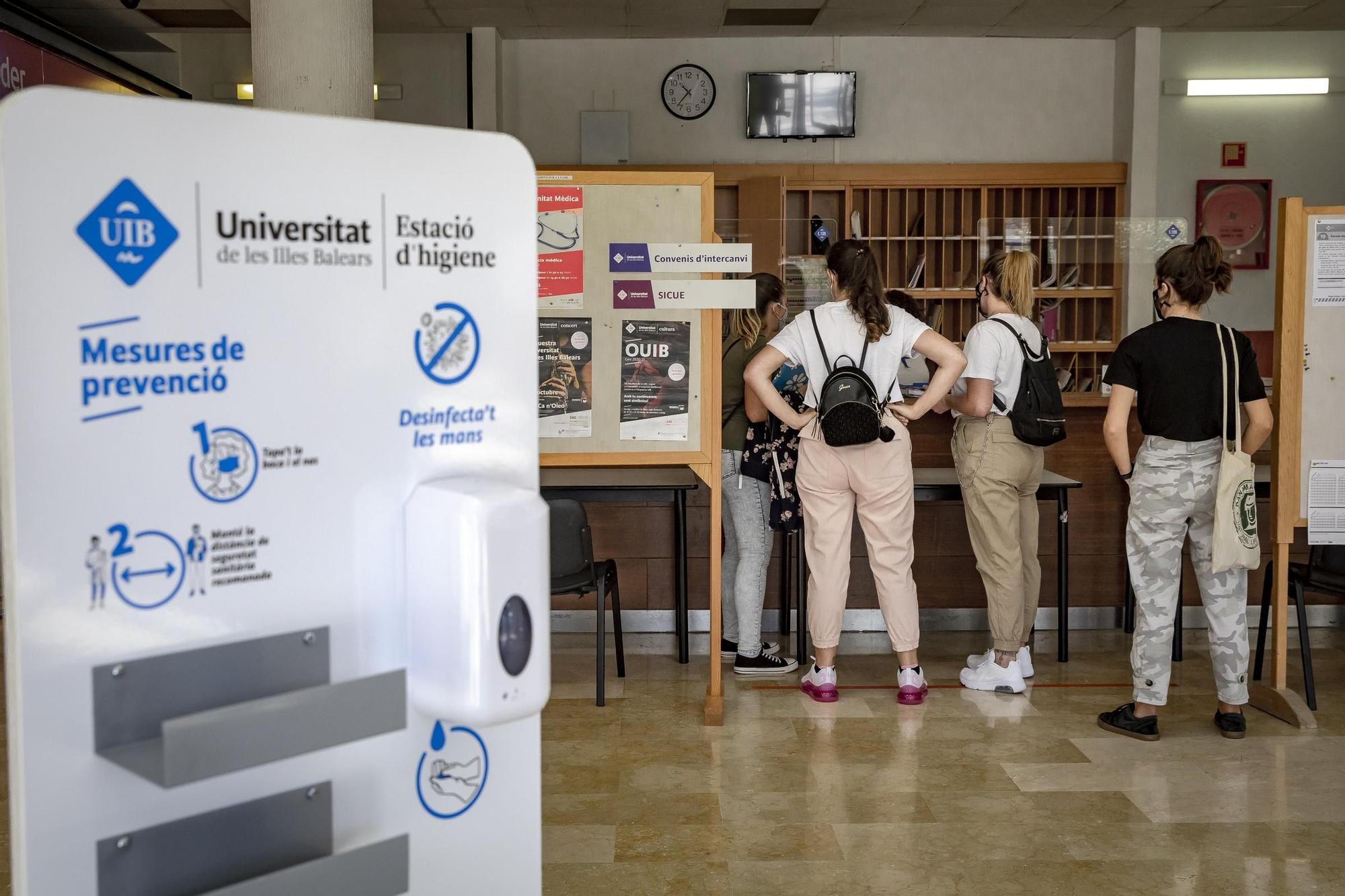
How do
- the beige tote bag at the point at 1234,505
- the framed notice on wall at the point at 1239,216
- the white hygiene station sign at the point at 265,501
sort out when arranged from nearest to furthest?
the white hygiene station sign at the point at 265,501, the beige tote bag at the point at 1234,505, the framed notice on wall at the point at 1239,216

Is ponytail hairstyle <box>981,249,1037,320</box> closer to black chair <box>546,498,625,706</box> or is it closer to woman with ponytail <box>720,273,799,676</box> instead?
woman with ponytail <box>720,273,799,676</box>

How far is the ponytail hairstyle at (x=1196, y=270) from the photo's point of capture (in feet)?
11.4

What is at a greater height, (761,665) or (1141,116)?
(1141,116)

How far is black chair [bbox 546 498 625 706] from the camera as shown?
12.9ft

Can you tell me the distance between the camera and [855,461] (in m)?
4.00

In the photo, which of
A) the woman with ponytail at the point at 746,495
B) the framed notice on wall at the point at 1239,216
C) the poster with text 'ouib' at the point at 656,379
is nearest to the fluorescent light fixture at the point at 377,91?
the woman with ponytail at the point at 746,495

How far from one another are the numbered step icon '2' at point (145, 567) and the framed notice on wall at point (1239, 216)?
27.6 ft

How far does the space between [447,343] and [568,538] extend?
2796mm

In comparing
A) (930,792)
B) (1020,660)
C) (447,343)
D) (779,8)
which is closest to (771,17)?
(779,8)

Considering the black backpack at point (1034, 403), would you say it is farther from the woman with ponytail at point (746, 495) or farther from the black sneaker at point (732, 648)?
the black sneaker at point (732, 648)

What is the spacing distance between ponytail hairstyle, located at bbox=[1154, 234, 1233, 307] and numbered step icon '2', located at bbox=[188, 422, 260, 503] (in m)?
3.08

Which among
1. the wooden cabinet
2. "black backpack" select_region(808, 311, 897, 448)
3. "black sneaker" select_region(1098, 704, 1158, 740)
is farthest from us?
the wooden cabinet

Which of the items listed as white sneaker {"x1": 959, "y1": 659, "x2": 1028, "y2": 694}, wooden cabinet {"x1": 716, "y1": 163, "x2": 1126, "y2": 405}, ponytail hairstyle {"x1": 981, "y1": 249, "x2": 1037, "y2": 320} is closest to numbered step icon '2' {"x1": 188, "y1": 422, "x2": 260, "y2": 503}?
ponytail hairstyle {"x1": 981, "y1": 249, "x2": 1037, "y2": 320}

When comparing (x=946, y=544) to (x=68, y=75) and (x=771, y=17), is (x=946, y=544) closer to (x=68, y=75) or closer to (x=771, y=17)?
(x=771, y=17)
